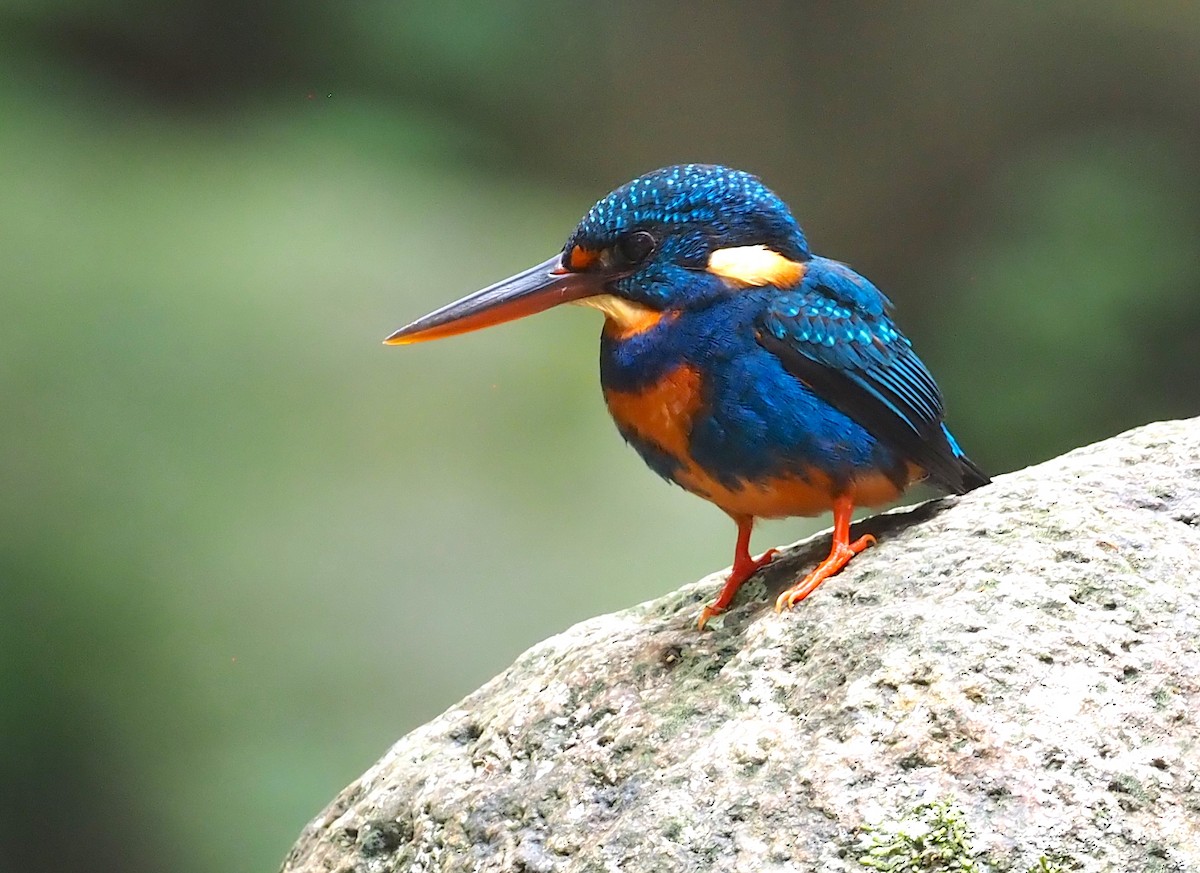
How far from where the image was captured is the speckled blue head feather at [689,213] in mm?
1916

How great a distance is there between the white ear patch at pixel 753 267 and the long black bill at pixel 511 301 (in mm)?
192

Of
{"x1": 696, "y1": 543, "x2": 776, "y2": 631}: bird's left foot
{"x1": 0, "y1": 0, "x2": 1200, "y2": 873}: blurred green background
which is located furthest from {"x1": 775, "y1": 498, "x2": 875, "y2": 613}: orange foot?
{"x1": 0, "y1": 0, "x2": 1200, "y2": 873}: blurred green background

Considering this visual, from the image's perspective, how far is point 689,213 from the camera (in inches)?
75.6

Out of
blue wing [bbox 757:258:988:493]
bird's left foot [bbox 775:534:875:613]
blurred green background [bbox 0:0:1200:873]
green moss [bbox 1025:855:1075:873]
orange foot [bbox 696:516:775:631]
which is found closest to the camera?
green moss [bbox 1025:855:1075:873]

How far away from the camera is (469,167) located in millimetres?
5543

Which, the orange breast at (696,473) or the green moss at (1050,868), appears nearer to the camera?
the green moss at (1050,868)

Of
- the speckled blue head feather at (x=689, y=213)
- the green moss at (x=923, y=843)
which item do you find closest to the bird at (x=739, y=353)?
the speckled blue head feather at (x=689, y=213)

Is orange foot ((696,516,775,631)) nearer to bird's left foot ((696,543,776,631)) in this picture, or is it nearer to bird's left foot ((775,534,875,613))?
bird's left foot ((696,543,776,631))

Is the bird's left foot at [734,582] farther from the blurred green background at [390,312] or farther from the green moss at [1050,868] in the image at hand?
the blurred green background at [390,312]

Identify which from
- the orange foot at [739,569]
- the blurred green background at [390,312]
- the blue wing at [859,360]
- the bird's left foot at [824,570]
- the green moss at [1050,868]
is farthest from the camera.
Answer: the blurred green background at [390,312]

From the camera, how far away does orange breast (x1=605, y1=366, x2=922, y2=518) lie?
1864 mm

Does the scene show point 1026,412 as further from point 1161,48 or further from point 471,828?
point 471,828

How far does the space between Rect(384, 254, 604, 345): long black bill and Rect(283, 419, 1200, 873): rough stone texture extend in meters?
0.56

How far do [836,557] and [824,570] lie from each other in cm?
3
